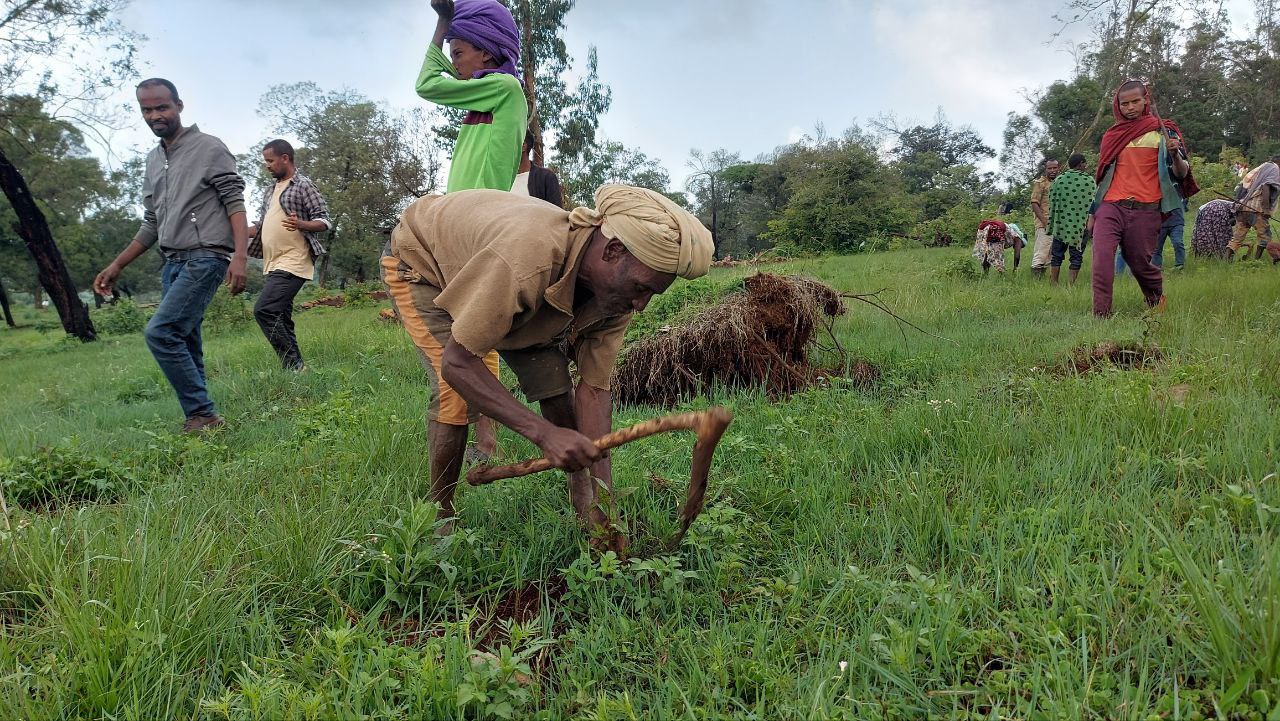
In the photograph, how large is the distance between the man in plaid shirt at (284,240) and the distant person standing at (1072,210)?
8326 mm

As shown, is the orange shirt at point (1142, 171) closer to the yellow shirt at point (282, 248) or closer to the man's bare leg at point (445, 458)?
the man's bare leg at point (445, 458)

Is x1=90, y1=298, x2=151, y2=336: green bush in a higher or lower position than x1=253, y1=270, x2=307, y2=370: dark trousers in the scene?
lower

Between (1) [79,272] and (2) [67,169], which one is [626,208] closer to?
(2) [67,169]

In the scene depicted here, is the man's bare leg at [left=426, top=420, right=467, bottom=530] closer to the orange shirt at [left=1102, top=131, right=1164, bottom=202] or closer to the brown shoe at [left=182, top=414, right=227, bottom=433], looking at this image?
the brown shoe at [left=182, top=414, right=227, bottom=433]

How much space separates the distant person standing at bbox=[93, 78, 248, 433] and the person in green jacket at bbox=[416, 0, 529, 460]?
207 cm

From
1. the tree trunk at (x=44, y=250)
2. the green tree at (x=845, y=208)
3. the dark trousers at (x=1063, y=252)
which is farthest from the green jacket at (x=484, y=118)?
the green tree at (x=845, y=208)

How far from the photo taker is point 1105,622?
72.2 inches

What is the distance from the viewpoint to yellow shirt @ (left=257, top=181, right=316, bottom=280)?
5.78 meters

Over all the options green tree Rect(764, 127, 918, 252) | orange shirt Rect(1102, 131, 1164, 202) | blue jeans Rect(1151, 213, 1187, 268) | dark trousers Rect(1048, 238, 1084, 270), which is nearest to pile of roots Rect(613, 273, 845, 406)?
orange shirt Rect(1102, 131, 1164, 202)

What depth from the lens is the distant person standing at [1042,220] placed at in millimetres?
9688

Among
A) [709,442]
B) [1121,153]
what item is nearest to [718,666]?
[709,442]

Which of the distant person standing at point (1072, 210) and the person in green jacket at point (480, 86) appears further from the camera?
the distant person standing at point (1072, 210)

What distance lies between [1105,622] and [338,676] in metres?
2.09

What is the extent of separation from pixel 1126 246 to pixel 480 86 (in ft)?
18.2
